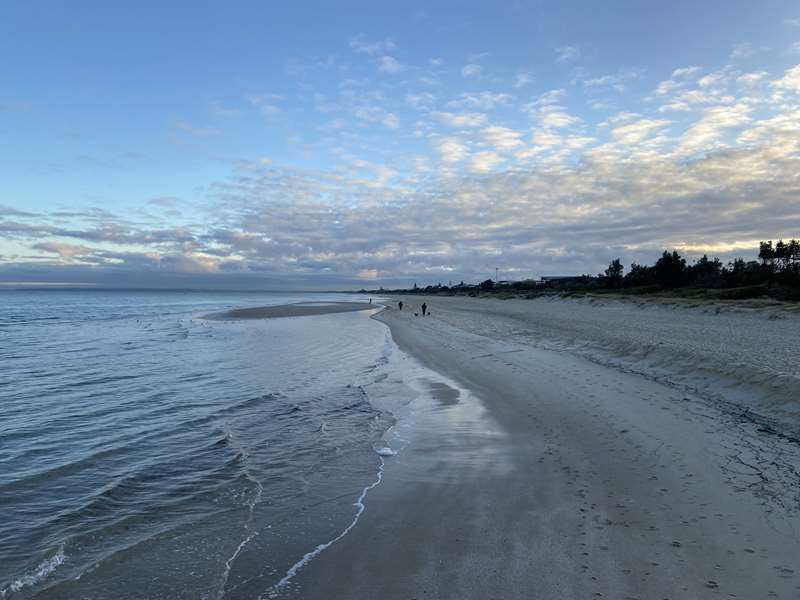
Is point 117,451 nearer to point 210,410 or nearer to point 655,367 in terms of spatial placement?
point 210,410

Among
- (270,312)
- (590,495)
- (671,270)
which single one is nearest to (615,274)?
(671,270)

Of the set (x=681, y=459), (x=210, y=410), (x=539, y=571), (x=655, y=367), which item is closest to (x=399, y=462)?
(x=539, y=571)

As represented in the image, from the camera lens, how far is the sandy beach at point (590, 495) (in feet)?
13.9

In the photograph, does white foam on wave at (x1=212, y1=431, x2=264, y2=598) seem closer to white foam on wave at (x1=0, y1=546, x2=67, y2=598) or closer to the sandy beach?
the sandy beach

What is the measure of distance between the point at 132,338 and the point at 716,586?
1214 inches

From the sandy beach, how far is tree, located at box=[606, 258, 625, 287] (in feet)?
272

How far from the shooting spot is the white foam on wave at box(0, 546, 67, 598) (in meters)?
4.43

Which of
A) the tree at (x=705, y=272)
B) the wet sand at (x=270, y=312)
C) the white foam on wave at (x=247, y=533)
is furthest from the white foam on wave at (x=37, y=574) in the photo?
the tree at (x=705, y=272)

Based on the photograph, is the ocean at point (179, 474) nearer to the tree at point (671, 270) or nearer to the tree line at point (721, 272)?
the tree line at point (721, 272)

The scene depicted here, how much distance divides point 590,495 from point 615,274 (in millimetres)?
98071

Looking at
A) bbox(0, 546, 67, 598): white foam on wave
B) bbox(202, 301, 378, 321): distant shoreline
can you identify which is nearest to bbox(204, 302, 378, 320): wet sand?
bbox(202, 301, 378, 321): distant shoreline

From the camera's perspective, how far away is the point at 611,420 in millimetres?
9586

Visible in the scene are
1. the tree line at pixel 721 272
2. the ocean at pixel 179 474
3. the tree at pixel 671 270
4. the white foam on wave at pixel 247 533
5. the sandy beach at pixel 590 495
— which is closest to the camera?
the sandy beach at pixel 590 495

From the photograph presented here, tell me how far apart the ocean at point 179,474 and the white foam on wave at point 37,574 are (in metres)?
0.02
